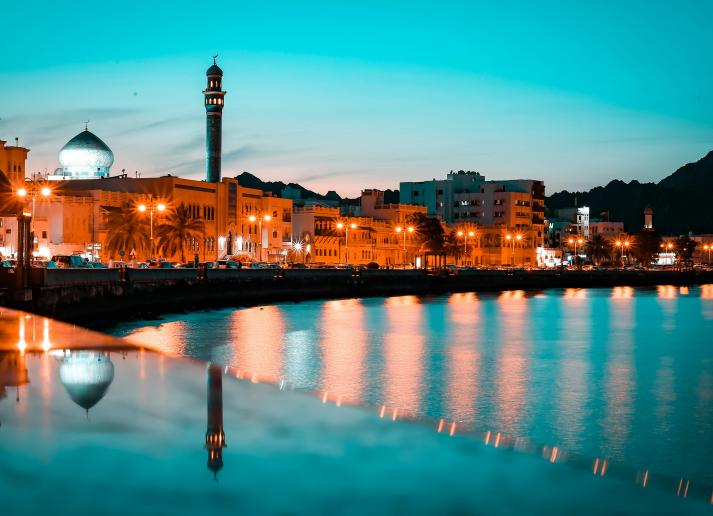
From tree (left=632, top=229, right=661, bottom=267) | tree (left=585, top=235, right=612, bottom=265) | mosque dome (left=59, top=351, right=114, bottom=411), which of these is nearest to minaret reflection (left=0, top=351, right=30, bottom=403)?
mosque dome (left=59, top=351, right=114, bottom=411)

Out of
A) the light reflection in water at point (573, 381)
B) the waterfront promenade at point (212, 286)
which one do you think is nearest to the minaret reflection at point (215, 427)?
the light reflection in water at point (573, 381)

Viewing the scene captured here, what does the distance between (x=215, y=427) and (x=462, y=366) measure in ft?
70.0

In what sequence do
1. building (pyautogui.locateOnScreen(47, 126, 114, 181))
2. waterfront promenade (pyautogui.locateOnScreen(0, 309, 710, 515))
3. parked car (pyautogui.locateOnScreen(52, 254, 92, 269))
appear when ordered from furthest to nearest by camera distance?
building (pyautogui.locateOnScreen(47, 126, 114, 181))
parked car (pyautogui.locateOnScreen(52, 254, 92, 269))
waterfront promenade (pyautogui.locateOnScreen(0, 309, 710, 515))

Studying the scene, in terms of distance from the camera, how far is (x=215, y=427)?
35.7 feet

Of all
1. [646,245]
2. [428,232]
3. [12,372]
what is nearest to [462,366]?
[12,372]

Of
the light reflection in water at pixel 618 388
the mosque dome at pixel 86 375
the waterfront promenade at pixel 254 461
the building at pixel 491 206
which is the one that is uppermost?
the building at pixel 491 206

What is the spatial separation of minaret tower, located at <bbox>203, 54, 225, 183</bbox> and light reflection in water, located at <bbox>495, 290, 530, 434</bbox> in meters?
56.1

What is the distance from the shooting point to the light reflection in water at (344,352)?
1005 inches

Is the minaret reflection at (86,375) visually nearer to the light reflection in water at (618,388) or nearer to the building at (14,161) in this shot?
the light reflection in water at (618,388)

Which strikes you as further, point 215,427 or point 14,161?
point 14,161

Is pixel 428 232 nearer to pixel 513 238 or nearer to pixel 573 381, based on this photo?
pixel 513 238

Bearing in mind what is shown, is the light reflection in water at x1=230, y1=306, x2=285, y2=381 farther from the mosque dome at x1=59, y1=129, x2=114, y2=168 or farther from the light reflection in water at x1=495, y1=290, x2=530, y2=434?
the mosque dome at x1=59, y1=129, x2=114, y2=168

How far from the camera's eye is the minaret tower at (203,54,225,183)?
10969 centimetres

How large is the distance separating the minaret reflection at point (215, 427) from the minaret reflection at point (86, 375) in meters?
1.42
